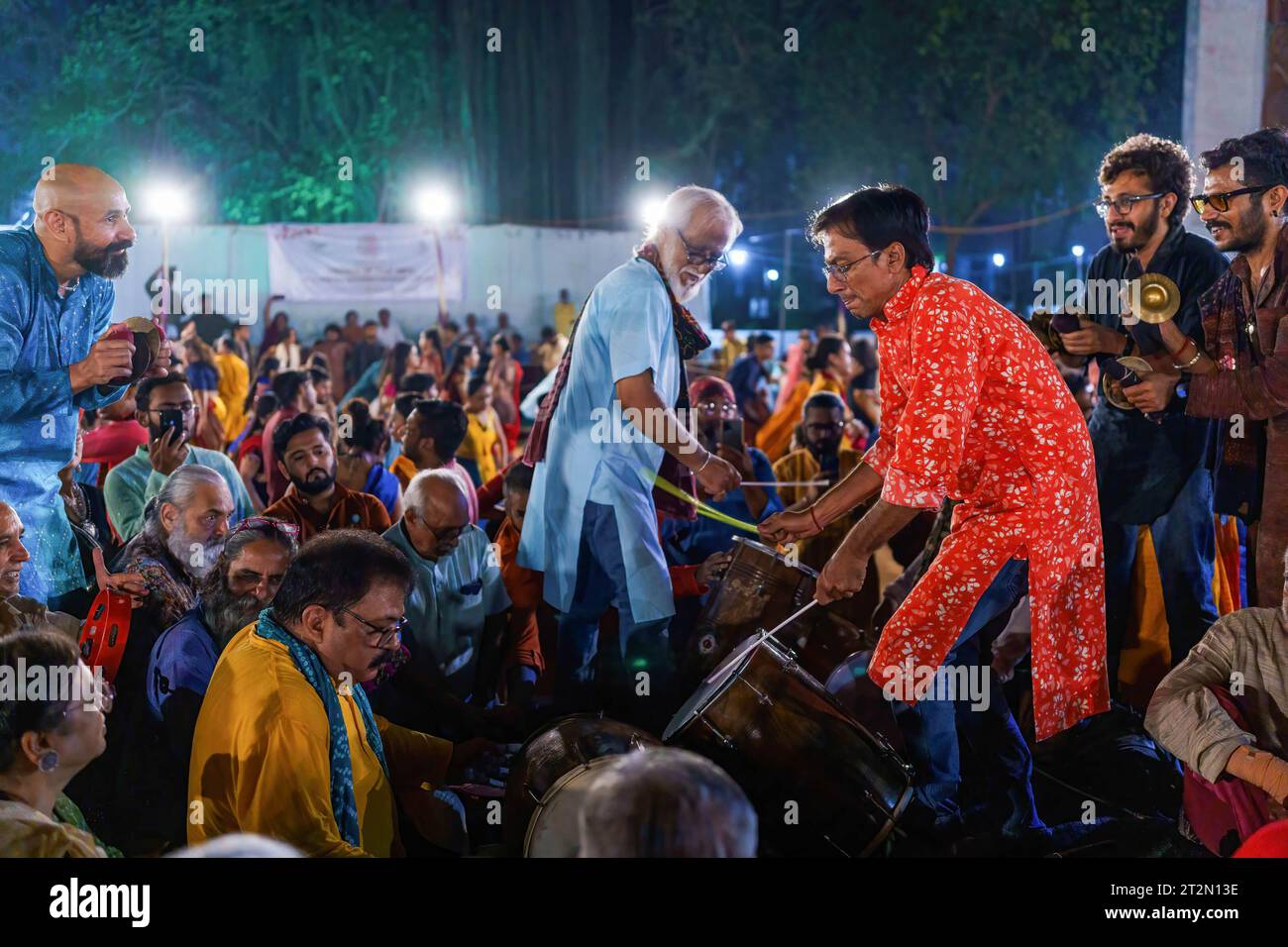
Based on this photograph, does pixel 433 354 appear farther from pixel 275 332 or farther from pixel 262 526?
pixel 262 526

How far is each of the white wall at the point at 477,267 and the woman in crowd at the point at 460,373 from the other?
476 centimetres

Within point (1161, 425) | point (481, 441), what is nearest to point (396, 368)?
point (481, 441)

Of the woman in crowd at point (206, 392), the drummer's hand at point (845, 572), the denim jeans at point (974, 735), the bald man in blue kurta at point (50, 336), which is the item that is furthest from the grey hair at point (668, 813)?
the woman in crowd at point (206, 392)

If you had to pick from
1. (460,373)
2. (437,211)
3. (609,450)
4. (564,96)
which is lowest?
(609,450)

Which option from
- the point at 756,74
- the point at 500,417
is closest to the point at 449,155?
the point at 756,74

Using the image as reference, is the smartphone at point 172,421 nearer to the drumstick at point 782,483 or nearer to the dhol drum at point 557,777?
the drumstick at point 782,483

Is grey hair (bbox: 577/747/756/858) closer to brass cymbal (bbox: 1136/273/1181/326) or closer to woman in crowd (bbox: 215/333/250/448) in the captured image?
brass cymbal (bbox: 1136/273/1181/326)

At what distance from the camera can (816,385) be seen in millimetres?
8734

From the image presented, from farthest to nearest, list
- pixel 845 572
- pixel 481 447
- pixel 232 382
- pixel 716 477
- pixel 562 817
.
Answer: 1. pixel 232 382
2. pixel 481 447
3. pixel 716 477
4. pixel 845 572
5. pixel 562 817

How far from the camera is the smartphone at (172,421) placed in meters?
5.78

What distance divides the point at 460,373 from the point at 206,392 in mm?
1887

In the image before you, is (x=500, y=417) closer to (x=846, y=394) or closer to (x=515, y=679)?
(x=846, y=394)

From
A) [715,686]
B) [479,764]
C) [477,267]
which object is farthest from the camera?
[477,267]

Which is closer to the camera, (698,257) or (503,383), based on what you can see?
(698,257)
